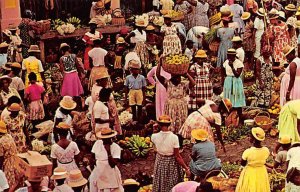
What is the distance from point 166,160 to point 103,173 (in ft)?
3.41

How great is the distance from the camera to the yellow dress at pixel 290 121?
44.9 ft

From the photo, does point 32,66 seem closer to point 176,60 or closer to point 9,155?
point 176,60

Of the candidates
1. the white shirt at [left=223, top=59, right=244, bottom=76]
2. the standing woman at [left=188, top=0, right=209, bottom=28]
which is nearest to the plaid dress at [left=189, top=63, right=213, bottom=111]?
the white shirt at [left=223, top=59, right=244, bottom=76]

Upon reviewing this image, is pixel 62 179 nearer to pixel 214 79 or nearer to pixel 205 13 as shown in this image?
pixel 214 79

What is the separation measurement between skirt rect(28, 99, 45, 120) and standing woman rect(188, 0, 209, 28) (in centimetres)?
624

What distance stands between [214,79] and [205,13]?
240cm

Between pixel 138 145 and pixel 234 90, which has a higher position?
pixel 234 90

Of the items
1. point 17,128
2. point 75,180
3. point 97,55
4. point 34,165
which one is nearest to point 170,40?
point 97,55

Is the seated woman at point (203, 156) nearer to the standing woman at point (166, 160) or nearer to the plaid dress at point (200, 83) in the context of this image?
the standing woman at point (166, 160)

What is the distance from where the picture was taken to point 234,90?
55.0 feet

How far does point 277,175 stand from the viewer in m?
13.2

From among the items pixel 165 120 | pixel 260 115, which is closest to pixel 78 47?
pixel 260 115

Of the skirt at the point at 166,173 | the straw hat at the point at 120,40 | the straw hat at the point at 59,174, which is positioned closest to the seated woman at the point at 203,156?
the skirt at the point at 166,173

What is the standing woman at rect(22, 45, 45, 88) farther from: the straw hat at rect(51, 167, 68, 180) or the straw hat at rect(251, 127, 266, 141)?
the straw hat at rect(251, 127, 266, 141)
